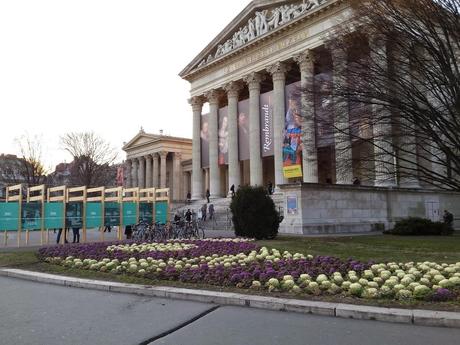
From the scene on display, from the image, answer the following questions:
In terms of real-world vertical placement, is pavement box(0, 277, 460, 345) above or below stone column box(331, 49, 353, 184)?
below

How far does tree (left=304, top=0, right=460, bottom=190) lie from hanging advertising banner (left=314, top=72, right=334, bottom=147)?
0.19 feet

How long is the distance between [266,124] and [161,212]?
19.7 meters

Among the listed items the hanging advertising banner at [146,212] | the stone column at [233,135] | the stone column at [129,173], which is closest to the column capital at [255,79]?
the stone column at [233,135]

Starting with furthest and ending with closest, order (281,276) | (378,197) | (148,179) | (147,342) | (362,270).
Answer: (148,179), (378,197), (362,270), (281,276), (147,342)

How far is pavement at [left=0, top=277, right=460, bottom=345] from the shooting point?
5586 mm

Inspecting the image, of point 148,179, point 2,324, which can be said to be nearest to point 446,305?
point 2,324

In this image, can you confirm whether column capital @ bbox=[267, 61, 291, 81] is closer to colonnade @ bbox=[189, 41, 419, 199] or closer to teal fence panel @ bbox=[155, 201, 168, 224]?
colonnade @ bbox=[189, 41, 419, 199]

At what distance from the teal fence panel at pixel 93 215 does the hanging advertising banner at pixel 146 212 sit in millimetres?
2889

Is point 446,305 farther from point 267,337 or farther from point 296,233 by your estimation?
point 296,233

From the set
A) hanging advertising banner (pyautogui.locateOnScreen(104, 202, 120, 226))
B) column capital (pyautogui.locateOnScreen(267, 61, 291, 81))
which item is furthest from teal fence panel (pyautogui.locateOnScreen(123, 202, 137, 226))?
column capital (pyautogui.locateOnScreen(267, 61, 291, 81))

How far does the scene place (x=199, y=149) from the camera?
53.4 m

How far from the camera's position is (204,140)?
2082 inches

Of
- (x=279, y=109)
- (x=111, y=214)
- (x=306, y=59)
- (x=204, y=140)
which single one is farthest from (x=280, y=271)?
(x=204, y=140)

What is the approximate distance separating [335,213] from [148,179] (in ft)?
193
